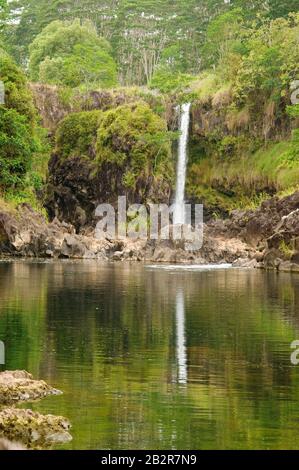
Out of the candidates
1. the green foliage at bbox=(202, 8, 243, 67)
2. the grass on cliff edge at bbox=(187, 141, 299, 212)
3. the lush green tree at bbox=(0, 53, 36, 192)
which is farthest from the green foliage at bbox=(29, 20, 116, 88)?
the lush green tree at bbox=(0, 53, 36, 192)

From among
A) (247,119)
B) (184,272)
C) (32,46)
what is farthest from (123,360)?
(32,46)

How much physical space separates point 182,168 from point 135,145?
4.44 m

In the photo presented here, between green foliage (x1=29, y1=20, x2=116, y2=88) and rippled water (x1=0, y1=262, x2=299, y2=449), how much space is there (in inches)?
2428

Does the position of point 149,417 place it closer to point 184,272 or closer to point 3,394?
point 3,394

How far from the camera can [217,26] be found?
9775 centimetres

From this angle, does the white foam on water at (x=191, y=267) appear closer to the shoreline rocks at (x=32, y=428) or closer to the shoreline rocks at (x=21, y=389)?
the shoreline rocks at (x=21, y=389)

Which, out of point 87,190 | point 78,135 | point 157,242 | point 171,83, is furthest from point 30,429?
point 171,83

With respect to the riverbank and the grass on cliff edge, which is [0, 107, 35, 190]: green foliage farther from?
the grass on cliff edge

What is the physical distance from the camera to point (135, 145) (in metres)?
75.3

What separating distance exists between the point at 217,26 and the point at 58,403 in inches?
3441

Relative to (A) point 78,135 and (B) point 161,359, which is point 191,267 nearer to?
(A) point 78,135

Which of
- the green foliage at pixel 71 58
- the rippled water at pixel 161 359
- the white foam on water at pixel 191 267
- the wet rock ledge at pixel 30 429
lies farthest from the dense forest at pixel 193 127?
the wet rock ledge at pixel 30 429

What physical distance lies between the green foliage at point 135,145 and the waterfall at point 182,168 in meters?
1.39

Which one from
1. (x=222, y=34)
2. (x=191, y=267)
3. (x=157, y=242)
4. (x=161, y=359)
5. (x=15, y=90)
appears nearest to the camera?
(x=161, y=359)
